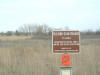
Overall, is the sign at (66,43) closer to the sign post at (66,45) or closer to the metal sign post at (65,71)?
the sign post at (66,45)

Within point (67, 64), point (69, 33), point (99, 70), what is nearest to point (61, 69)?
point (67, 64)

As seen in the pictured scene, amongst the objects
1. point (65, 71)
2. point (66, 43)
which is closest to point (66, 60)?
point (65, 71)

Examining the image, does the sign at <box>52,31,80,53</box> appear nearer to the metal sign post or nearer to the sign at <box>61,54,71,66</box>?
the sign at <box>61,54,71,66</box>

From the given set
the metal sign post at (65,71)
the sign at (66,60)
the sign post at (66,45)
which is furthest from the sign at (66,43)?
the metal sign post at (65,71)

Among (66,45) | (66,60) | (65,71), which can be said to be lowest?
(65,71)

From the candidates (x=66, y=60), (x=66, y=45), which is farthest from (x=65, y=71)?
(x=66, y=45)

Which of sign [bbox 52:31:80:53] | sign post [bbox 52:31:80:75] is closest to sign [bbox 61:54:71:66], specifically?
sign post [bbox 52:31:80:75]

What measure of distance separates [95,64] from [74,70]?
1.15 metres

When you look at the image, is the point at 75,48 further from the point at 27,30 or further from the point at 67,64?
the point at 27,30

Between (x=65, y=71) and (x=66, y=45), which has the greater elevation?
(x=66, y=45)

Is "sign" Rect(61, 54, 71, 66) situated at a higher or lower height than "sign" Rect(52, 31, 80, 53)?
lower

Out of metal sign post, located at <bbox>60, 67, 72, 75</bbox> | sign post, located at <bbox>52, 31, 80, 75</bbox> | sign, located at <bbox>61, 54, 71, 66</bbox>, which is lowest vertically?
metal sign post, located at <bbox>60, 67, 72, 75</bbox>

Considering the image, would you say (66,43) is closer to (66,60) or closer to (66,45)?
(66,45)

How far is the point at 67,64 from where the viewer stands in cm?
376
